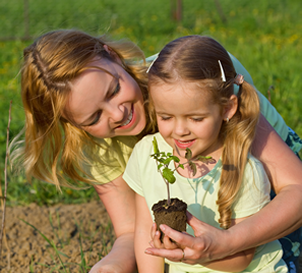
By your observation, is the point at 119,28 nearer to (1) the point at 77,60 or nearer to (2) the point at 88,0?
(2) the point at 88,0

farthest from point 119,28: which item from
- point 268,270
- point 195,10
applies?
point 268,270

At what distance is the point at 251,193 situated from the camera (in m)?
1.70

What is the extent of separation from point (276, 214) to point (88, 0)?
12.3m

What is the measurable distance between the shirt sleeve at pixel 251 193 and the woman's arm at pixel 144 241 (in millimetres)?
454

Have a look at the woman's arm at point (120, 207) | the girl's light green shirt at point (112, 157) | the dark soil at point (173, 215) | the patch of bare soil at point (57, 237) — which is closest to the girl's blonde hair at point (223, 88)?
the dark soil at point (173, 215)

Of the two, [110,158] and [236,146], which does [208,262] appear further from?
[110,158]

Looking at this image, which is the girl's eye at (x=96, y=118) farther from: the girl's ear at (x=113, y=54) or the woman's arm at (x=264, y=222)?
the woman's arm at (x=264, y=222)

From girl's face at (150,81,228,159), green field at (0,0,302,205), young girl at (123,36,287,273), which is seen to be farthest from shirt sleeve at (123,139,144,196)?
green field at (0,0,302,205)

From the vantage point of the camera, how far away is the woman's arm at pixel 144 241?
193cm

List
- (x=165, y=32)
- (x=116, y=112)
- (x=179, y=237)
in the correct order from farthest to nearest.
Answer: (x=165, y=32) → (x=116, y=112) → (x=179, y=237)

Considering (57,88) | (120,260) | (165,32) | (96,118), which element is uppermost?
(57,88)

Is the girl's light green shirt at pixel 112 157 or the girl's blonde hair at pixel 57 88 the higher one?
the girl's blonde hair at pixel 57 88

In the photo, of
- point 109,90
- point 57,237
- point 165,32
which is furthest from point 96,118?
point 165,32

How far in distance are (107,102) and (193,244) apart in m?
0.80
